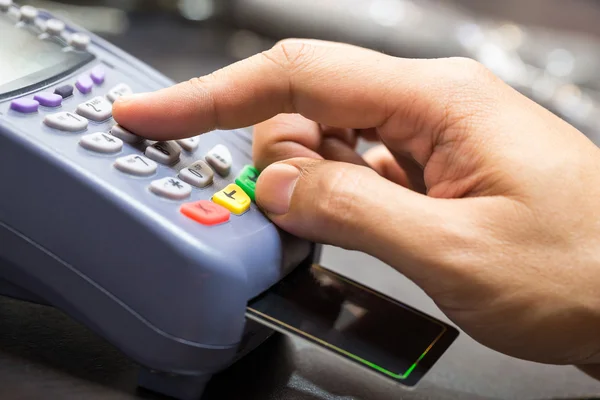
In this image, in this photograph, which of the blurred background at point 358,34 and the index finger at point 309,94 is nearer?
the index finger at point 309,94

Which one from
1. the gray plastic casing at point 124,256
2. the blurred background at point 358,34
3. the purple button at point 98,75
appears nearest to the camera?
the gray plastic casing at point 124,256

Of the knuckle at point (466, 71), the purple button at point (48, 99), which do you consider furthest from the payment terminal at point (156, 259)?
the knuckle at point (466, 71)

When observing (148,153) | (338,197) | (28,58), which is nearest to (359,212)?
(338,197)

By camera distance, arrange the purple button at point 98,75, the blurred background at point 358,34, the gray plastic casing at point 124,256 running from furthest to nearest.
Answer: the blurred background at point 358,34 → the purple button at point 98,75 → the gray plastic casing at point 124,256

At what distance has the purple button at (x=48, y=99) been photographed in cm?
39

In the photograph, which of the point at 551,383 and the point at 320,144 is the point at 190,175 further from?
the point at 551,383

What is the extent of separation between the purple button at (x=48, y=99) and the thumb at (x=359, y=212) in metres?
0.12

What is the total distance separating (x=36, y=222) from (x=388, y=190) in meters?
0.17

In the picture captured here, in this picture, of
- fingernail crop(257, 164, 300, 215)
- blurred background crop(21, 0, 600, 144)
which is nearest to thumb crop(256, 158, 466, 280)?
fingernail crop(257, 164, 300, 215)

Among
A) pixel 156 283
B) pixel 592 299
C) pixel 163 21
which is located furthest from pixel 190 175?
pixel 163 21

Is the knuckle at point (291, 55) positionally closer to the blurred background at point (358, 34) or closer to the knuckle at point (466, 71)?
the knuckle at point (466, 71)

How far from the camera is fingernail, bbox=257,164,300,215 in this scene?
388 mm

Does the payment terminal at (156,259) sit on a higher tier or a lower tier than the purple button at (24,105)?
lower

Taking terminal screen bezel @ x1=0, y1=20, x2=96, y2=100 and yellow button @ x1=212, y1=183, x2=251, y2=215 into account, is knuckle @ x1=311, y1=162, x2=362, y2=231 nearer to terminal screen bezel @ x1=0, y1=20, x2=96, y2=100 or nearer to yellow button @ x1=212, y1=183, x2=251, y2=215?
yellow button @ x1=212, y1=183, x2=251, y2=215
